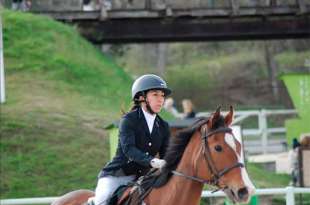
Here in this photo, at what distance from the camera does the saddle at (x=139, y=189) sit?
930 cm

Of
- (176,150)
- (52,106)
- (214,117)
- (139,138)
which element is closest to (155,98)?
(139,138)

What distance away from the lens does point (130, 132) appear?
31.0 ft

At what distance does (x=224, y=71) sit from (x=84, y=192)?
150ft

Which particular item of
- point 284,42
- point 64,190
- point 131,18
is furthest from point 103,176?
point 284,42

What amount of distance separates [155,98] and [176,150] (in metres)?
0.63

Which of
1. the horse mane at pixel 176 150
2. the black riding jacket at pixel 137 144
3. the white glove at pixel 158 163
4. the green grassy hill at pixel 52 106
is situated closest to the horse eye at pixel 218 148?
the horse mane at pixel 176 150

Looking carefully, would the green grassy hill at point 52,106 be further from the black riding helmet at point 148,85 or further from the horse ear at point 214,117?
the horse ear at point 214,117

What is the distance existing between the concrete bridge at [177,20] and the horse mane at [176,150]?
22.3 m

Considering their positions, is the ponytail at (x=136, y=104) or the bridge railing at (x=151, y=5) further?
the bridge railing at (x=151, y=5)

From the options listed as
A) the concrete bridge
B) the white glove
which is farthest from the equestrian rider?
the concrete bridge

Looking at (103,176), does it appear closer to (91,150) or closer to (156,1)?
(91,150)

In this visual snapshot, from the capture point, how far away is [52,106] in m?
23.0

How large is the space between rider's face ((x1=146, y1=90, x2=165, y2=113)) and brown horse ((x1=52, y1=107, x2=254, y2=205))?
1.48 ft

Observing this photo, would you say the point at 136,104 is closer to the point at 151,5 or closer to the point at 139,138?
the point at 139,138
